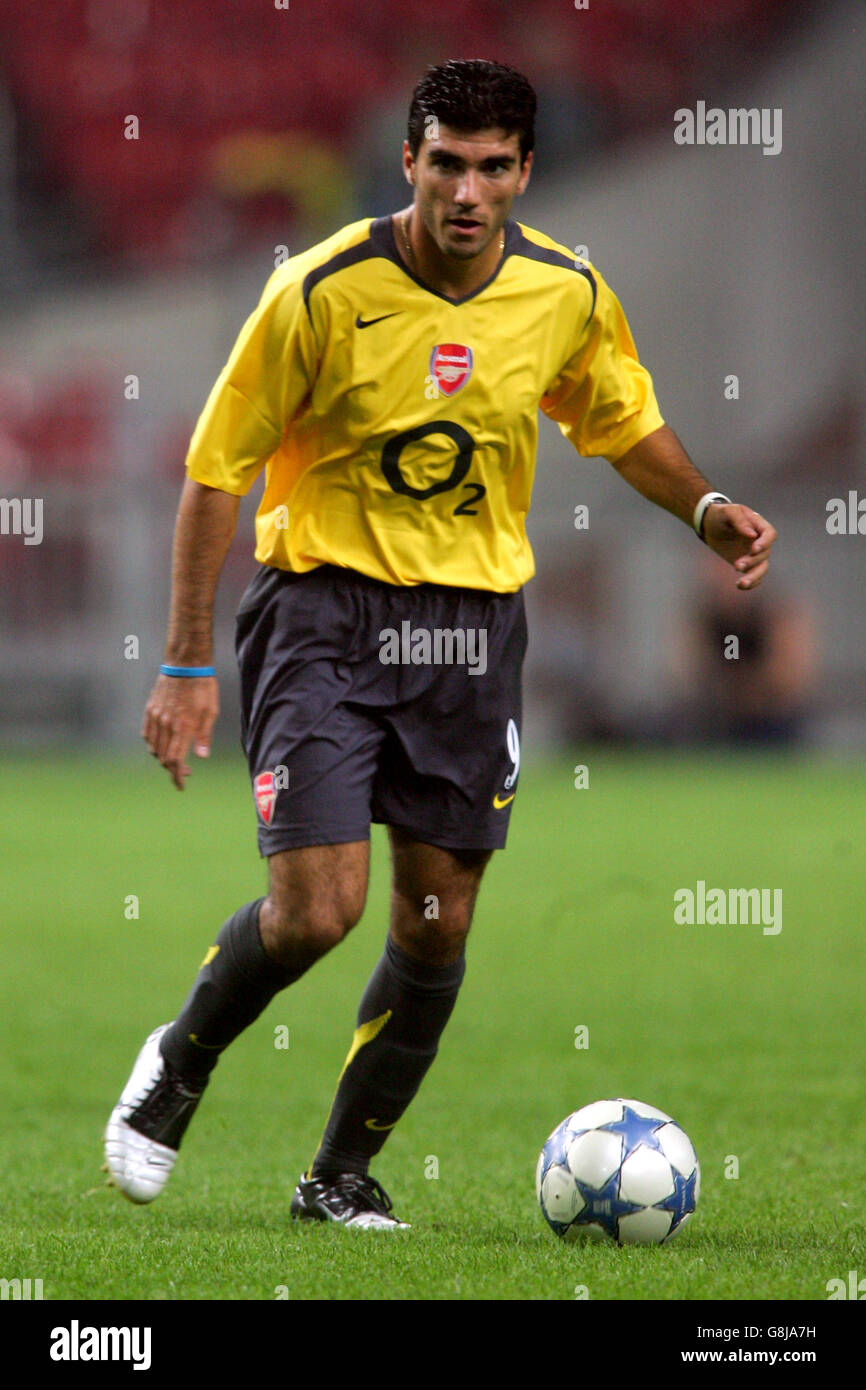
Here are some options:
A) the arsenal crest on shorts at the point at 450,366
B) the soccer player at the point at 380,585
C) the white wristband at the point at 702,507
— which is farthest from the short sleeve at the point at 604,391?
the arsenal crest on shorts at the point at 450,366

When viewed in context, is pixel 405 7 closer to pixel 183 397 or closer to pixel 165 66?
pixel 165 66

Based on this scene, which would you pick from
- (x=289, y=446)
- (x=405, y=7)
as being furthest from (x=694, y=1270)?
(x=405, y=7)

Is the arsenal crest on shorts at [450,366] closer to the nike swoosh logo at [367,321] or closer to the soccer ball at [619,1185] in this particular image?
the nike swoosh logo at [367,321]

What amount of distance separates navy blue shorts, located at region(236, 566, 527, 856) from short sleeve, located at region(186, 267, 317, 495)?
0.27 metres

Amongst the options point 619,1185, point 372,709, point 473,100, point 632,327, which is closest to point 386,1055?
point 619,1185

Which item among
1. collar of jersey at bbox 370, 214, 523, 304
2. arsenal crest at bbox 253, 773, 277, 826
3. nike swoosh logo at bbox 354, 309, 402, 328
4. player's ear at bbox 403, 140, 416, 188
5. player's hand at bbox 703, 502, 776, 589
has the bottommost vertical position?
arsenal crest at bbox 253, 773, 277, 826

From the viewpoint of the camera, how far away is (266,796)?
3627 millimetres

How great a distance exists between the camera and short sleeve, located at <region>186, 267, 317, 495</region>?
11.7 feet

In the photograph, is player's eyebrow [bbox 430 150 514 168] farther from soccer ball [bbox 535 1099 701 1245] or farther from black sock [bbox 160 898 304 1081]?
soccer ball [bbox 535 1099 701 1245]

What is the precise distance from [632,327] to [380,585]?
19.4 metres

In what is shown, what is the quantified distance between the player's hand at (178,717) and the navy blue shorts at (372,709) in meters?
0.12

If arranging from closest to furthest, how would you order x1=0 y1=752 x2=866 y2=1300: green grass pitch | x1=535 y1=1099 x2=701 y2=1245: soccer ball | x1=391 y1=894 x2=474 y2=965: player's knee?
x1=0 y1=752 x2=866 y2=1300: green grass pitch, x1=535 y1=1099 x2=701 y2=1245: soccer ball, x1=391 y1=894 x2=474 y2=965: player's knee

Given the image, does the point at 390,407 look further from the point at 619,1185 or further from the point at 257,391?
the point at 619,1185

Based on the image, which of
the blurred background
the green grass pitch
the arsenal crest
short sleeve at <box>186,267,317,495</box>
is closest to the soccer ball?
the green grass pitch
